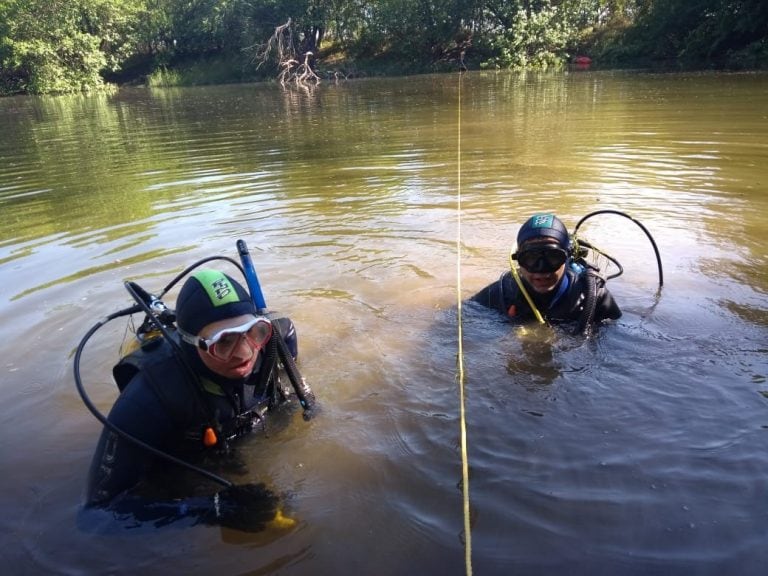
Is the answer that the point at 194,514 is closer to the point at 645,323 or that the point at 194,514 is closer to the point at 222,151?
the point at 645,323

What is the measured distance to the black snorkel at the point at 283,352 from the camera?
3.32 m

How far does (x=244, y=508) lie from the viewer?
9.75ft

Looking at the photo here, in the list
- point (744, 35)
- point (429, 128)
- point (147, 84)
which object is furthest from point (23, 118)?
point (744, 35)

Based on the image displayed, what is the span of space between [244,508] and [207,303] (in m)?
1.04

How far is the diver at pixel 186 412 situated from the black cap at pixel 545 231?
201cm

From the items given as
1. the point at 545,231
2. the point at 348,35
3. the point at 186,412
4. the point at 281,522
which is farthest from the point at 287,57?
the point at 281,522

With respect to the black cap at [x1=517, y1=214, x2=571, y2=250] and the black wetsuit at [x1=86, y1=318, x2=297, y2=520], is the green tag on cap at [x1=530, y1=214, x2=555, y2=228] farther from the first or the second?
the black wetsuit at [x1=86, y1=318, x2=297, y2=520]

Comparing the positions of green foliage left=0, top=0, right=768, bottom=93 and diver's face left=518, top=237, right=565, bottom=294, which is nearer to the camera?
diver's face left=518, top=237, right=565, bottom=294

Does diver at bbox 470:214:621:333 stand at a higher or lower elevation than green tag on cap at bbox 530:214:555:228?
lower

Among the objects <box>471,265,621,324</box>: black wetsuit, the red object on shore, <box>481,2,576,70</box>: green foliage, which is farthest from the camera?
<box>481,2,576,70</box>: green foliage

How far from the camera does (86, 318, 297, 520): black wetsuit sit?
2801 mm

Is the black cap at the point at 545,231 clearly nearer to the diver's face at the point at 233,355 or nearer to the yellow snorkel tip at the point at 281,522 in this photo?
the diver's face at the point at 233,355

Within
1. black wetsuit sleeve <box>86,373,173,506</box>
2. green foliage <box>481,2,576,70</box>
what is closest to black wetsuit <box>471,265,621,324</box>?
black wetsuit sleeve <box>86,373,173,506</box>

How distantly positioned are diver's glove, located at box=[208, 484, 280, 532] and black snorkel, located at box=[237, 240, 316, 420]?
594 millimetres
